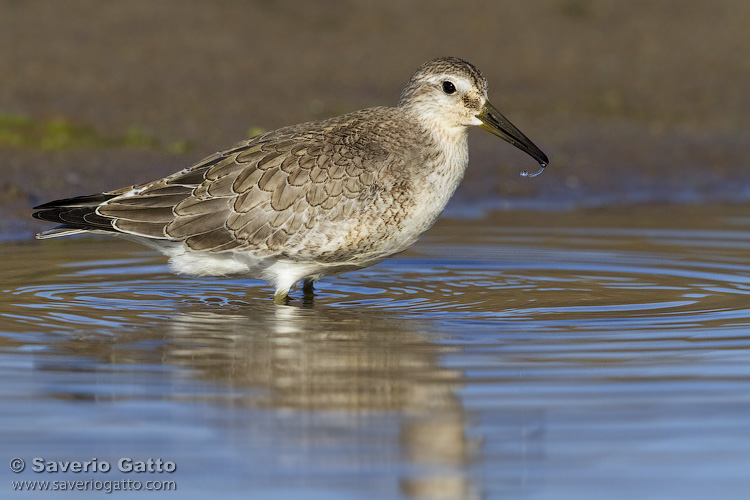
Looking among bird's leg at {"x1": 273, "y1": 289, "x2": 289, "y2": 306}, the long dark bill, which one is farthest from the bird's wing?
the long dark bill

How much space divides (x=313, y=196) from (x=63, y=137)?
6.80m

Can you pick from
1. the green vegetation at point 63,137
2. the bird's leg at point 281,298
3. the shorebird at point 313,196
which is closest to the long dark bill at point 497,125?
the shorebird at point 313,196

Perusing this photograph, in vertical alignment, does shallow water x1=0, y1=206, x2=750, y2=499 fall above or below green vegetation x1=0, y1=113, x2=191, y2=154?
below

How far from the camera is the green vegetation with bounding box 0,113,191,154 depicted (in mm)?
14609

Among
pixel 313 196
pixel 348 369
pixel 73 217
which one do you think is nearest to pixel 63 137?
pixel 73 217

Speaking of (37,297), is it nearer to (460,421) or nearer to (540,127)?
(460,421)

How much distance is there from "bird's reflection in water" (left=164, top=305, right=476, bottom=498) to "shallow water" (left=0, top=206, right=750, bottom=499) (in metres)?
0.02

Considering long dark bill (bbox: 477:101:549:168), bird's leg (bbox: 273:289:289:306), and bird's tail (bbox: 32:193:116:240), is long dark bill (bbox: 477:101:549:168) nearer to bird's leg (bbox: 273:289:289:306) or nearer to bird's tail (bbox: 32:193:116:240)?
bird's leg (bbox: 273:289:289:306)

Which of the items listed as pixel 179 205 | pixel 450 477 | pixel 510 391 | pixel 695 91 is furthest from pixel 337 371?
pixel 695 91

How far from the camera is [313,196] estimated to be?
29.7ft

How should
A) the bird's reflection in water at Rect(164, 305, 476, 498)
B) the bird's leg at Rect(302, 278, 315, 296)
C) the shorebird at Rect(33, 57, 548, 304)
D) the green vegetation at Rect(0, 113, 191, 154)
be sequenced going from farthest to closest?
the green vegetation at Rect(0, 113, 191, 154), the bird's leg at Rect(302, 278, 315, 296), the shorebird at Rect(33, 57, 548, 304), the bird's reflection in water at Rect(164, 305, 476, 498)

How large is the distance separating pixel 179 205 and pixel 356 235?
1396mm

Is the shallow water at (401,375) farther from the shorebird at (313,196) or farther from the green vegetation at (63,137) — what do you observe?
the green vegetation at (63,137)

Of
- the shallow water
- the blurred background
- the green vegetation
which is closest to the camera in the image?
the shallow water
